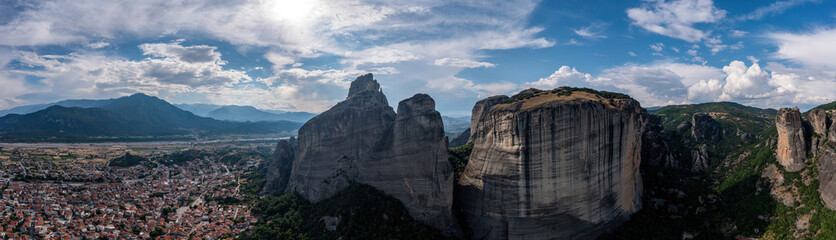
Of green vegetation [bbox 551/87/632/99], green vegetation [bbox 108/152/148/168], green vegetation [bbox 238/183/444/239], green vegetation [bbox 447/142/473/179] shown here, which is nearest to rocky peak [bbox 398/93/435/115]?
green vegetation [bbox 447/142/473/179]

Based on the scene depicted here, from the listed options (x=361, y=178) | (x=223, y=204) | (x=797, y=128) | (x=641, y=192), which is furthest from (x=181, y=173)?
(x=797, y=128)

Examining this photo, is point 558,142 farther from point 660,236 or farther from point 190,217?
point 190,217

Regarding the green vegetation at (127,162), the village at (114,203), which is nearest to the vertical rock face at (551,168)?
the village at (114,203)

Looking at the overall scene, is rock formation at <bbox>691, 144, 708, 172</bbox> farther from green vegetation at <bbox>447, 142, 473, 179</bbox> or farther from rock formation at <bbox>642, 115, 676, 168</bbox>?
green vegetation at <bbox>447, 142, 473, 179</bbox>

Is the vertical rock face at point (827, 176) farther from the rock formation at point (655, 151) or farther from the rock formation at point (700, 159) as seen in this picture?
the rock formation at point (700, 159)

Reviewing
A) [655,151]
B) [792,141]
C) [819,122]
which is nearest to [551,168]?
[792,141]
